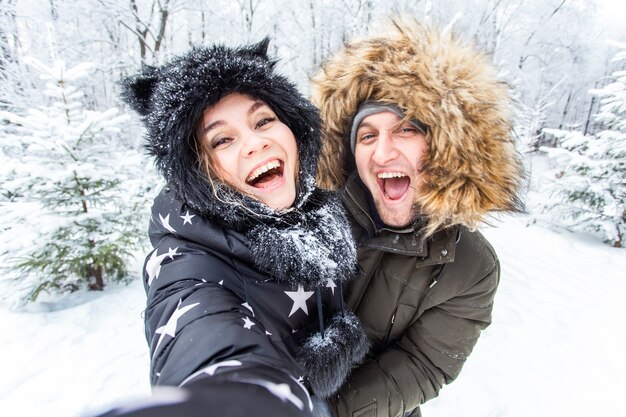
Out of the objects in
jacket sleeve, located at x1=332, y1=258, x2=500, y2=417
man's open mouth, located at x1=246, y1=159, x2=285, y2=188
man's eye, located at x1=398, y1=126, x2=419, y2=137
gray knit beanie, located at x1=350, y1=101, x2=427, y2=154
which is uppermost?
gray knit beanie, located at x1=350, y1=101, x2=427, y2=154

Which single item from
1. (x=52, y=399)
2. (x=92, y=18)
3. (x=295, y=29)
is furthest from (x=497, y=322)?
(x=295, y=29)

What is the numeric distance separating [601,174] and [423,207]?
321 inches

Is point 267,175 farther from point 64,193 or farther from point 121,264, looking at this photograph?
point 121,264

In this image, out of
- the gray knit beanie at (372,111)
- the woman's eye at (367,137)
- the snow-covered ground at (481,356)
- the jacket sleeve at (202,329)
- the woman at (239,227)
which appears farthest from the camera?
the snow-covered ground at (481,356)

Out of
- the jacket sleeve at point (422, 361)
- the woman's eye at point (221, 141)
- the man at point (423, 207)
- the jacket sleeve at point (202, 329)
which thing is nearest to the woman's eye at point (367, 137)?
the man at point (423, 207)

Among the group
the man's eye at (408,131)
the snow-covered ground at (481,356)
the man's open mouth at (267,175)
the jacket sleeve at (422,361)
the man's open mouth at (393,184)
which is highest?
the man's eye at (408,131)

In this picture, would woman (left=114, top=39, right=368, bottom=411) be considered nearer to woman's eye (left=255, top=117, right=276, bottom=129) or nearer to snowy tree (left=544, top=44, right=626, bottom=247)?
woman's eye (left=255, top=117, right=276, bottom=129)

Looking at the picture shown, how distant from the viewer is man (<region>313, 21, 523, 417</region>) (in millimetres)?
1367

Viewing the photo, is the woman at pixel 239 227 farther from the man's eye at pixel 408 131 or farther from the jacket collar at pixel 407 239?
the man's eye at pixel 408 131

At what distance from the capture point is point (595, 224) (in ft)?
23.5

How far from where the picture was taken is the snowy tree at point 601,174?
21.5 ft

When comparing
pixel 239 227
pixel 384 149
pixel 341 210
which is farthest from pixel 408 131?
pixel 239 227

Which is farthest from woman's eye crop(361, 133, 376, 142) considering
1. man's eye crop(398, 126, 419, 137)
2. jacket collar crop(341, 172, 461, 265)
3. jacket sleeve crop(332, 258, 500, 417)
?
jacket sleeve crop(332, 258, 500, 417)

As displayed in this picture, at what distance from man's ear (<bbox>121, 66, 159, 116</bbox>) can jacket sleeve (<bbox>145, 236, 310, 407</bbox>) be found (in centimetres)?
62
